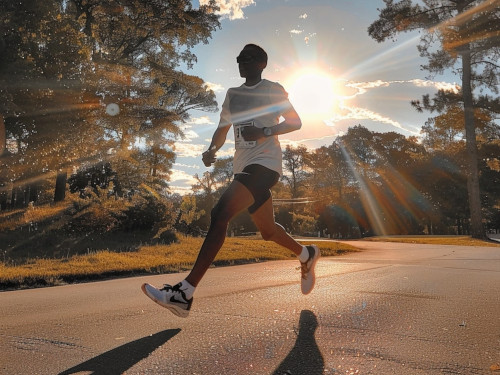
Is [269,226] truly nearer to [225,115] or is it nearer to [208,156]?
[208,156]

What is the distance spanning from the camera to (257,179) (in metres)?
3.31

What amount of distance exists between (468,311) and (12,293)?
4.69m

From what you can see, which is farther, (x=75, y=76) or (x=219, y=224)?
(x=75, y=76)

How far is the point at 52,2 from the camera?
1173cm

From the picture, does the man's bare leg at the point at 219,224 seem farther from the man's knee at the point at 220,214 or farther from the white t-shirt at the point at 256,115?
the white t-shirt at the point at 256,115

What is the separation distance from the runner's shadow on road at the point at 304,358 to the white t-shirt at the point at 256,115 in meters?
1.30

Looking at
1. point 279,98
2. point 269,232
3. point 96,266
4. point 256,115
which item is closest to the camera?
point 256,115

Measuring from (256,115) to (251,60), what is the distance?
48 centimetres

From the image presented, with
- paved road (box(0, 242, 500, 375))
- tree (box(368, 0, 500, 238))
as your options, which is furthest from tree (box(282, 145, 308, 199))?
paved road (box(0, 242, 500, 375))

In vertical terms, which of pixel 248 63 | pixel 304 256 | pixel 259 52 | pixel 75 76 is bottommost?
pixel 304 256

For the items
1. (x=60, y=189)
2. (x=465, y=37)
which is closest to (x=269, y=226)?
(x=60, y=189)

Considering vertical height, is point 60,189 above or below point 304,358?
above

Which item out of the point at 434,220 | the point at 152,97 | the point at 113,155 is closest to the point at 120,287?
the point at 152,97

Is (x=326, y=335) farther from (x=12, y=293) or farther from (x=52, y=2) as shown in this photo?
(x=52, y=2)
